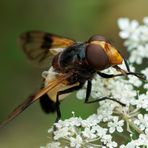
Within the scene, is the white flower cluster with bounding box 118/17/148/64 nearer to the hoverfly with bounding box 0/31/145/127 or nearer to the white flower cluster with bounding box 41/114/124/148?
the hoverfly with bounding box 0/31/145/127

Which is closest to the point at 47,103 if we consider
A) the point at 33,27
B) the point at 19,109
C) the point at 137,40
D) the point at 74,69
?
the point at 74,69

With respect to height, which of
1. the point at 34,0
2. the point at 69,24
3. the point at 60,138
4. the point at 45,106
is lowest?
the point at 60,138

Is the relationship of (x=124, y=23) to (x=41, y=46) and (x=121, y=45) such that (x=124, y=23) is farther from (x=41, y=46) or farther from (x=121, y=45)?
(x=121, y=45)

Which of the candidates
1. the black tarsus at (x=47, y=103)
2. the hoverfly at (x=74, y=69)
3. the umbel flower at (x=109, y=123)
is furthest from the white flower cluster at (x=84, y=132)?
the black tarsus at (x=47, y=103)

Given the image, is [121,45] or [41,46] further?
[121,45]

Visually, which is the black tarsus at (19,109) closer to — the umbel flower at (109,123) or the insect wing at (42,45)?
the umbel flower at (109,123)

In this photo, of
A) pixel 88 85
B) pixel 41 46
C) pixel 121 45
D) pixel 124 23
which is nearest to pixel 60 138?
pixel 88 85

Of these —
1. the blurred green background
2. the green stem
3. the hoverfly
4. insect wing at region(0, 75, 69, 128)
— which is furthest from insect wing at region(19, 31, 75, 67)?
the blurred green background

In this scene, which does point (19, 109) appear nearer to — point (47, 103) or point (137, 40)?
point (47, 103)
